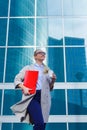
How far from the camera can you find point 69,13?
691cm

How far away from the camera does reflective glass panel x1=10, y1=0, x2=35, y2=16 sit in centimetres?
686

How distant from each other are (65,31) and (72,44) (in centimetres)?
40

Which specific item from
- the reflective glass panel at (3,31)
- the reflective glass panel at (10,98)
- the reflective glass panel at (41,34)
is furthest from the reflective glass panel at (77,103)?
the reflective glass panel at (3,31)

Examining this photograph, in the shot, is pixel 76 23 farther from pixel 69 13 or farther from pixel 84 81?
pixel 84 81

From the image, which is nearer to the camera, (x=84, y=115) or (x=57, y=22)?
(x=84, y=115)

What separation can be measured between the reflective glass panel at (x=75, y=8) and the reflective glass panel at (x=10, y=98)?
2458 mm

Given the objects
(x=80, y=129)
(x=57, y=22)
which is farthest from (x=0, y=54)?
(x=80, y=129)

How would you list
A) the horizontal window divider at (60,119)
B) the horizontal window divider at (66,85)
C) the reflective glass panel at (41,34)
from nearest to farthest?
1. the horizontal window divider at (60,119)
2. the horizontal window divider at (66,85)
3. the reflective glass panel at (41,34)

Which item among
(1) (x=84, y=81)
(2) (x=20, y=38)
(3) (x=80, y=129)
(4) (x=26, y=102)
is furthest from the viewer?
(2) (x=20, y=38)

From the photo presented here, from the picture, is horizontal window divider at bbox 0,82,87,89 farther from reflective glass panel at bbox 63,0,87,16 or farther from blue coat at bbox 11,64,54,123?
blue coat at bbox 11,64,54,123

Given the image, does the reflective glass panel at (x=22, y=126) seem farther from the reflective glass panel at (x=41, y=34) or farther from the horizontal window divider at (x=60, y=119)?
the reflective glass panel at (x=41, y=34)

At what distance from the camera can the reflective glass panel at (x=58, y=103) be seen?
580cm

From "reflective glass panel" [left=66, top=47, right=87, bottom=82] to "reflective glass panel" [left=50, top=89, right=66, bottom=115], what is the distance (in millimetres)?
430

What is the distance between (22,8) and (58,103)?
8.67 ft
